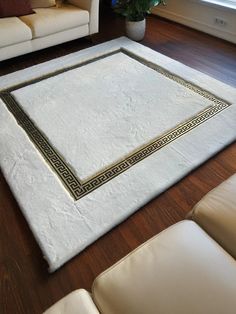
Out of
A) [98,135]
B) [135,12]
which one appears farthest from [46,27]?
[98,135]

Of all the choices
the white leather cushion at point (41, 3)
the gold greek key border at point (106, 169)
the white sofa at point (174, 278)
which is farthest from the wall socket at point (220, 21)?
the white sofa at point (174, 278)

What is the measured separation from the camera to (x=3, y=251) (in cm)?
141

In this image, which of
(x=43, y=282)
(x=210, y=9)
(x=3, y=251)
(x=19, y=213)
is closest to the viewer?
(x=43, y=282)

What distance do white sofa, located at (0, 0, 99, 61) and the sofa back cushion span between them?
0.06 meters

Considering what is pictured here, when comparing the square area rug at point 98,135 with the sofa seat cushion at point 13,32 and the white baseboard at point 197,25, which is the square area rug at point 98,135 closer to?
the sofa seat cushion at point 13,32

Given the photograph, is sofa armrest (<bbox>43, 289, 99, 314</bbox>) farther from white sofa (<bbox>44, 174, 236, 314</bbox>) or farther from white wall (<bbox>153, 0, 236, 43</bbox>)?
white wall (<bbox>153, 0, 236, 43</bbox>)

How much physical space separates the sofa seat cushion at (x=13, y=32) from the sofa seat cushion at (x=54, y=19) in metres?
0.08

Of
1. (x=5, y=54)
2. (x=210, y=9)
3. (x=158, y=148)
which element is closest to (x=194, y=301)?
(x=158, y=148)

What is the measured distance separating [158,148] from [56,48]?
1998mm

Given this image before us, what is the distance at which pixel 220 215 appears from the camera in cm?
104

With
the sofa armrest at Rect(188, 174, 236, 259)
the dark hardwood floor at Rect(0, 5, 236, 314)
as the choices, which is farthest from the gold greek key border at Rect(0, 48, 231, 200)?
the sofa armrest at Rect(188, 174, 236, 259)

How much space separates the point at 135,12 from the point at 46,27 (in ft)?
3.35

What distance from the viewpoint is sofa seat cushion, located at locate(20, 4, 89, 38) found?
2676 mm

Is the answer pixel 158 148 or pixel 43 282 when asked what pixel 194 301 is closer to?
pixel 43 282
